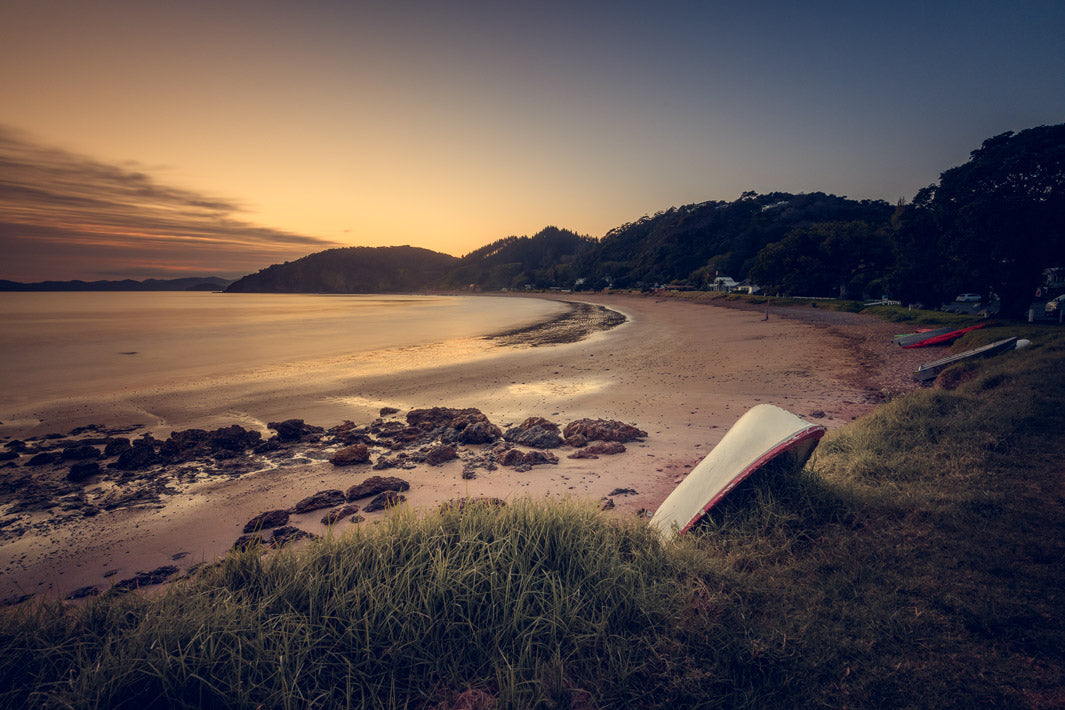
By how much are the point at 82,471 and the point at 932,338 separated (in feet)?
86.5

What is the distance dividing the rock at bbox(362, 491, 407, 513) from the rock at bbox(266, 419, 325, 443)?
4025 mm

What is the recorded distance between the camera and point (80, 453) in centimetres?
888

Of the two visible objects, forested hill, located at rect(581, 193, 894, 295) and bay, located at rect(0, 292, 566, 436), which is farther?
forested hill, located at rect(581, 193, 894, 295)

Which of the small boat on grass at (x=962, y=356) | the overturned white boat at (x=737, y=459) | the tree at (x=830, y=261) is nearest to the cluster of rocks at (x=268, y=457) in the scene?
the overturned white boat at (x=737, y=459)

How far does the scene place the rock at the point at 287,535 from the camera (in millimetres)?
5484

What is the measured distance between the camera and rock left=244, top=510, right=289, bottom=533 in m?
6.08

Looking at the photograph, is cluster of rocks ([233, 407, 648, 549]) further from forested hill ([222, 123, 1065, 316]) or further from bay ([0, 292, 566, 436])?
forested hill ([222, 123, 1065, 316])

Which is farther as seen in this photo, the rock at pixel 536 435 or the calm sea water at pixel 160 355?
the calm sea water at pixel 160 355

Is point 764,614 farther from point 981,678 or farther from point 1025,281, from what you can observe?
point 1025,281

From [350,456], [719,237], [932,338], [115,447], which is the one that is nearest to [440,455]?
[350,456]

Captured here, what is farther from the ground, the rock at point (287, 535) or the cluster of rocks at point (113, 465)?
the rock at point (287, 535)

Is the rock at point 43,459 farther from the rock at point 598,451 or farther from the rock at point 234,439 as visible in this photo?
the rock at point 598,451

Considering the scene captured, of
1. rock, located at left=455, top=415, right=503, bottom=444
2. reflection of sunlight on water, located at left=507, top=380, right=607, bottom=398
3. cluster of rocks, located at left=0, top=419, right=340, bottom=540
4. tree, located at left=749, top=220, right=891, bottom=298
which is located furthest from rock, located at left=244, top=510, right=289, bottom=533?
tree, located at left=749, top=220, right=891, bottom=298

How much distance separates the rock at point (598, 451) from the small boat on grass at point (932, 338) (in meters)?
17.1
